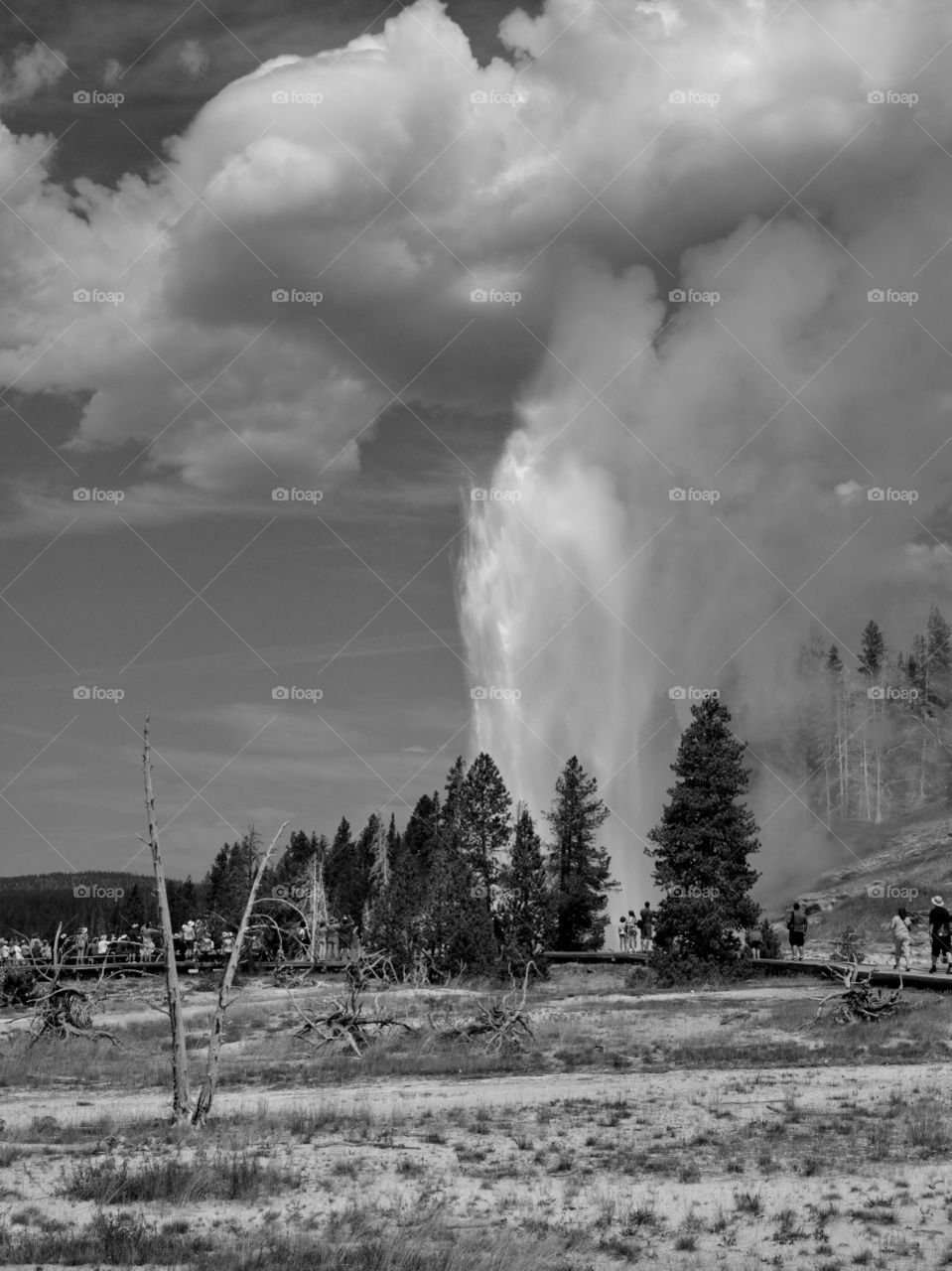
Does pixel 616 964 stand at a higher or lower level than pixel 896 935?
lower

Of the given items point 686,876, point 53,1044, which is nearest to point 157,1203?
point 53,1044

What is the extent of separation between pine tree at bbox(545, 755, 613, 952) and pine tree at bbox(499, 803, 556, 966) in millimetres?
12054

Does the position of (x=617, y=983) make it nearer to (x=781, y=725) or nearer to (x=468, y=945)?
(x=468, y=945)

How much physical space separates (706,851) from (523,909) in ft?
35.5

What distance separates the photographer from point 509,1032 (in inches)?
1241

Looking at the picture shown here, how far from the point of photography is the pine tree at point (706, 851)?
1839 inches

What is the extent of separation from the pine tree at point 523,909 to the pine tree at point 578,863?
1205 cm

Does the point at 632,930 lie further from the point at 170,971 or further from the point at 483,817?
the point at 170,971

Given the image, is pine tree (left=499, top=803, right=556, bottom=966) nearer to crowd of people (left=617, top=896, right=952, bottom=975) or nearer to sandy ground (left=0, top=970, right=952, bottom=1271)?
crowd of people (left=617, top=896, right=952, bottom=975)

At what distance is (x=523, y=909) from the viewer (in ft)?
184

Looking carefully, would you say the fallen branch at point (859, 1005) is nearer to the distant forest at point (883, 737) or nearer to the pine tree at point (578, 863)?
the pine tree at point (578, 863)

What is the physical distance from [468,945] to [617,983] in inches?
234

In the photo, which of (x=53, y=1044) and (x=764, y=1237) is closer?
(x=764, y=1237)

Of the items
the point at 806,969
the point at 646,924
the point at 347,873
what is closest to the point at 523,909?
the point at 646,924
